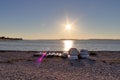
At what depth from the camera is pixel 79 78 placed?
1341 centimetres

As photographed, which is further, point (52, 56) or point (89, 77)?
point (52, 56)

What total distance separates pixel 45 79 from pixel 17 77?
4.61ft

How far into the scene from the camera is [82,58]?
2553 centimetres

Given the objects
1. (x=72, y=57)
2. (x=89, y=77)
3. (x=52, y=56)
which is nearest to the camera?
(x=89, y=77)

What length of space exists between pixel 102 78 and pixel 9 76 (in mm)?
4663

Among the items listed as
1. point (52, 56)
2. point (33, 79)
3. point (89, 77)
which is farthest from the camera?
point (52, 56)

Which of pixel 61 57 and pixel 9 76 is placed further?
pixel 61 57

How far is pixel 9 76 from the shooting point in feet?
44.3

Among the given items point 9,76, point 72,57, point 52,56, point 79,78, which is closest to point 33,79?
point 9,76

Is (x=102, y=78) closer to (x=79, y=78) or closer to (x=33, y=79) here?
(x=79, y=78)

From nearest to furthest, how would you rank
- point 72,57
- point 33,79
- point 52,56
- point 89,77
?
point 33,79
point 89,77
point 72,57
point 52,56

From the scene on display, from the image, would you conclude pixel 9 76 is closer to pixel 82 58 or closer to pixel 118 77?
pixel 118 77

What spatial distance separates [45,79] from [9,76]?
192 centimetres

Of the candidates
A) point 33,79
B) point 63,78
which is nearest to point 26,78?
point 33,79
